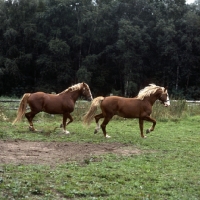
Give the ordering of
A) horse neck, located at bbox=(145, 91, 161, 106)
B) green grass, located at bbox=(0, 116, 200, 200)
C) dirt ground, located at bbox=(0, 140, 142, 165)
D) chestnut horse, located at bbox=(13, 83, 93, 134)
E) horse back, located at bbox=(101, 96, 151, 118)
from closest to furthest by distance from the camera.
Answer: green grass, located at bbox=(0, 116, 200, 200)
dirt ground, located at bbox=(0, 140, 142, 165)
horse back, located at bbox=(101, 96, 151, 118)
horse neck, located at bbox=(145, 91, 161, 106)
chestnut horse, located at bbox=(13, 83, 93, 134)

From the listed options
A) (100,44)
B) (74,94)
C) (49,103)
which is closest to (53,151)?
(49,103)

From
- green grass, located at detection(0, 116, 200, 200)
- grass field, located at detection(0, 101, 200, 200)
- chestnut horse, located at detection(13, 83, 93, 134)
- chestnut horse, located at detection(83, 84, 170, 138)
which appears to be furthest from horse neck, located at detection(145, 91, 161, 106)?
chestnut horse, located at detection(13, 83, 93, 134)

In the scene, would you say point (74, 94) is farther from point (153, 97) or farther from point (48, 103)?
point (153, 97)

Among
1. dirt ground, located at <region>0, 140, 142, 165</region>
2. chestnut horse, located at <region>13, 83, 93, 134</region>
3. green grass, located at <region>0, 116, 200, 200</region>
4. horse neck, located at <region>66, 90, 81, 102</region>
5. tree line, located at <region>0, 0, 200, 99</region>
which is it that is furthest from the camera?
tree line, located at <region>0, 0, 200, 99</region>

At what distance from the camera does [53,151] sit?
842 centimetres

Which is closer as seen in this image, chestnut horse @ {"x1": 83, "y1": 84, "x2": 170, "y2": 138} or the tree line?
chestnut horse @ {"x1": 83, "y1": 84, "x2": 170, "y2": 138}

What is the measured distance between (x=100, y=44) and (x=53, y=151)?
3891cm

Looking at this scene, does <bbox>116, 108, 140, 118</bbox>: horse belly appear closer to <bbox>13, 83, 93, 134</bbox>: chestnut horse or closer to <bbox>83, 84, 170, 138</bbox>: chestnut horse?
<bbox>83, 84, 170, 138</bbox>: chestnut horse

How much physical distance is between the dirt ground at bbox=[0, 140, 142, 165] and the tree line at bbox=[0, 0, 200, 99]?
106 ft

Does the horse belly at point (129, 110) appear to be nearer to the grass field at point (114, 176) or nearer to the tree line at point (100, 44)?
the grass field at point (114, 176)

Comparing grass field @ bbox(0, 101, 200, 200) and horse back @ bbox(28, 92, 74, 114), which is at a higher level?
horse back @ bbox(28, 92, 74, 114)

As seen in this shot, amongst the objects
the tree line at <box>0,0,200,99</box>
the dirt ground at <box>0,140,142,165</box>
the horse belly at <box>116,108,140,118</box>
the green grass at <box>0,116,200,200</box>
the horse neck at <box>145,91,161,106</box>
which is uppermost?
the tree line at <box>0,0,200,99</box>

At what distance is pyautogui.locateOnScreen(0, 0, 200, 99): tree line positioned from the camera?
42.6 meters

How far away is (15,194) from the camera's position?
507cm
